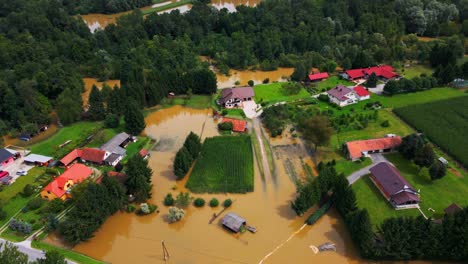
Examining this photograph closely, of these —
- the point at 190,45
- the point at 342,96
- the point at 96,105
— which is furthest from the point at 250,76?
the point at 96,105

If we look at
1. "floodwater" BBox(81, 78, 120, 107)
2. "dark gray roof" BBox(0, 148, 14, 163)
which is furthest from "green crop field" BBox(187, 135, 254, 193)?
"floodwater" BBox(81, 78, 120, 107)

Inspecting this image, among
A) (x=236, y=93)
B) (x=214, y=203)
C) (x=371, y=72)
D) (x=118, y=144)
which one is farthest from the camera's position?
(x=371, y=72)

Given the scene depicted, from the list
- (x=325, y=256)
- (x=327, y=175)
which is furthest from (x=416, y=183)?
(x=325, y=256)

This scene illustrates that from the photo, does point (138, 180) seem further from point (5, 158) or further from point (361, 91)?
point (361, 91)

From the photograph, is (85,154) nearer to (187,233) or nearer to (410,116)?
A: (187,233)

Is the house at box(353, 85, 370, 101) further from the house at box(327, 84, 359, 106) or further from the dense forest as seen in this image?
the dense forest
